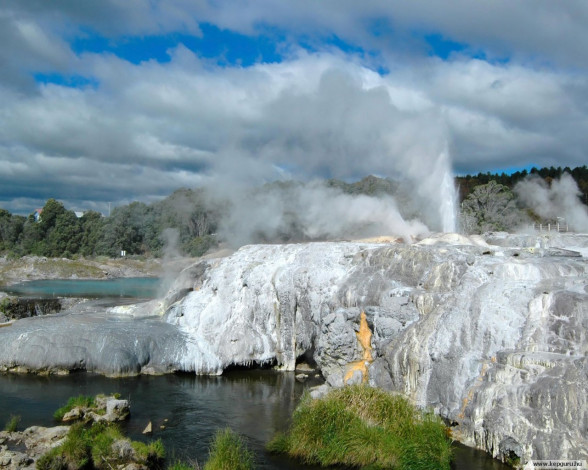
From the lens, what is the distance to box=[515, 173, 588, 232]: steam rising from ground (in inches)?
1977

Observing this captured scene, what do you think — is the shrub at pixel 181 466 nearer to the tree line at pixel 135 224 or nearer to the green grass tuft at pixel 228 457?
the green grass tuft at pixel 228 457

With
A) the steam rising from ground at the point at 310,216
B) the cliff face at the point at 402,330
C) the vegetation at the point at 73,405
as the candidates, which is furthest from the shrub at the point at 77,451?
the steam rising from ground at the point at 310,216

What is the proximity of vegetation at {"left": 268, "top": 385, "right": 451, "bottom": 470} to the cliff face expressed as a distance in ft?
5.39

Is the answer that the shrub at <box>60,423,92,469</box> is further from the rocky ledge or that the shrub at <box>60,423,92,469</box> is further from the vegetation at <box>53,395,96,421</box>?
the vegetation at <box>53,395,96,421</box>

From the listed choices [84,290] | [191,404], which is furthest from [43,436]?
[84,290]

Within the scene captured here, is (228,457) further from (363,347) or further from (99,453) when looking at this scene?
(363,347)

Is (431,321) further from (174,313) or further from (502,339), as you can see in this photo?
(174,313)

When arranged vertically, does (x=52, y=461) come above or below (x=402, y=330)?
below

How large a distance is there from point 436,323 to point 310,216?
19.3 m

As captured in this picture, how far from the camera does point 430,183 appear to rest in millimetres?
27344

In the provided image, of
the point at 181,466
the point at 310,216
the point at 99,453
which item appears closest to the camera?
the point at 181,466

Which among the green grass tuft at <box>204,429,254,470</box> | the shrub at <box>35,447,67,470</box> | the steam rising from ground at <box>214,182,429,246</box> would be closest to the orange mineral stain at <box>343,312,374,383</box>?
the green grass tuft at <box>204,429,254,470</box>

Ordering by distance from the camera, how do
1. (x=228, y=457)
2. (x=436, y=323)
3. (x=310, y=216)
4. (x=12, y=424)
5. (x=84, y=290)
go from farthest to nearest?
(x=84, y=290) < (x=310, y=216) < (x=436, y=323) < (x=12, y=424) < (x=228, y=457)

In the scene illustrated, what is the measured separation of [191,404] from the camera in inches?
636
